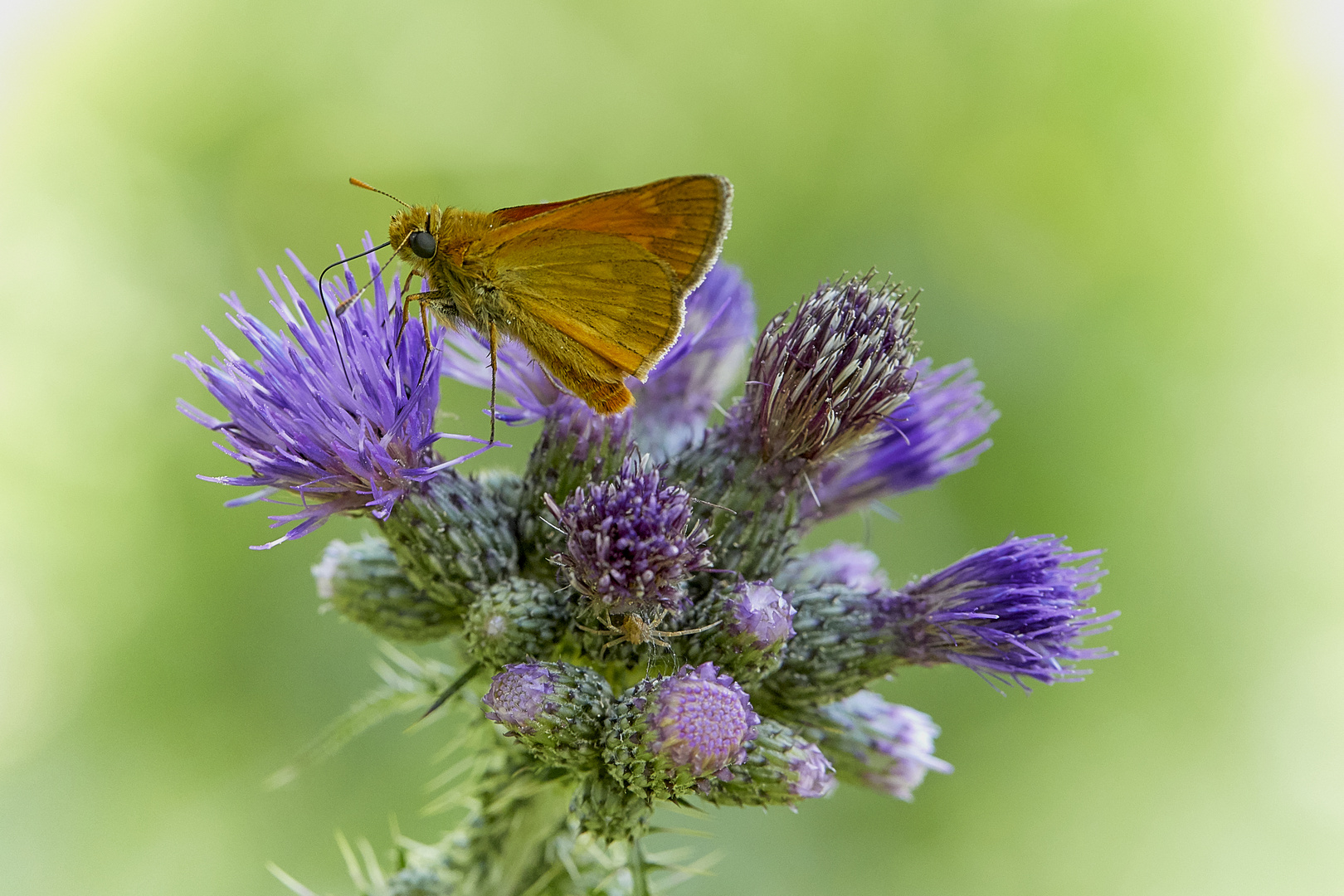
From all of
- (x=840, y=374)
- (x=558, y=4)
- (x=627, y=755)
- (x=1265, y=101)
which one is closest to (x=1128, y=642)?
(x=1265, y=101)

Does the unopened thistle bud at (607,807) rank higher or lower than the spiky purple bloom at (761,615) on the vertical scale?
lower

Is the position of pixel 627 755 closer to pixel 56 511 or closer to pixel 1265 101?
pixel 56 511

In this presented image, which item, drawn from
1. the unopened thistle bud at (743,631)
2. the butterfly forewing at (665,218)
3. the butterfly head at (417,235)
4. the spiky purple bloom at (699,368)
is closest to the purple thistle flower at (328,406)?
the butterfly head at (417,235)

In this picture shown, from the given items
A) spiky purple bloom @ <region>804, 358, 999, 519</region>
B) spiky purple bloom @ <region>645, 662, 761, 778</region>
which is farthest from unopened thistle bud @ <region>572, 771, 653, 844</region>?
spiky purple bloom @ <region>804, 358, 999, 519</region>

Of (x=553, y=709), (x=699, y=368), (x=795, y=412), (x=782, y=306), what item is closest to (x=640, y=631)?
(x=553, y=709)

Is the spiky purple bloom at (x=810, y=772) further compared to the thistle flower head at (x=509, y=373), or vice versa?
the thistle flower head at (x=509, y=373)

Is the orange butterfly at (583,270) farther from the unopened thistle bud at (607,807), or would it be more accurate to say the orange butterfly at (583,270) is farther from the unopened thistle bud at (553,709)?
the unopened thistle bud at (607,807)

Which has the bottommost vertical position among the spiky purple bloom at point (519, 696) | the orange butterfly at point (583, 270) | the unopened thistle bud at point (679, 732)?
the spiky purple bloom at point (519, 696)
